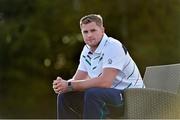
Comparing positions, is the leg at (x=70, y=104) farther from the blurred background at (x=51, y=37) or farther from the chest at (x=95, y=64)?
the blurred background at (x=51, y=37)

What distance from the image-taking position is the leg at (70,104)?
11.0 feet

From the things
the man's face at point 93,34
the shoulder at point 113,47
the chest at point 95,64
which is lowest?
the chest at point 95,64

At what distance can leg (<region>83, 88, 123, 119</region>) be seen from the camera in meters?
2.98

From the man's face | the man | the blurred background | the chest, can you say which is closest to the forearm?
the man

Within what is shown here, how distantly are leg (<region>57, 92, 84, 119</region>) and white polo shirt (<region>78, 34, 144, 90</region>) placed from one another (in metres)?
0.16

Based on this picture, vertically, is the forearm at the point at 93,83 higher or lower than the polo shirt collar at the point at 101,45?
lower

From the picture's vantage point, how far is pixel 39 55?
24.5 feet

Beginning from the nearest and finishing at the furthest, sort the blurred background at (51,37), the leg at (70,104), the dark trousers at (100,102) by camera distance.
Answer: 1. the dark trousers at (100,102)
2. the leg at (70,104)
3. the blurred background at (51,37)

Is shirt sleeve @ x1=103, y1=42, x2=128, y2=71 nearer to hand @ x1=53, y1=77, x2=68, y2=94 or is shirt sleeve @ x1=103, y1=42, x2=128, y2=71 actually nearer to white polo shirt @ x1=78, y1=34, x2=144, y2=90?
white polo shirt @ x1=78, y1=34, x2=144, y2=90

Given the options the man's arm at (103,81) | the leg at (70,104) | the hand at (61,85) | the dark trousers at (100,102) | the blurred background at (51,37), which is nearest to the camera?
the dark trousers at (100,102)

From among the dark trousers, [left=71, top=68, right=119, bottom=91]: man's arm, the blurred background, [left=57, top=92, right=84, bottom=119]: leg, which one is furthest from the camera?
the blurred background

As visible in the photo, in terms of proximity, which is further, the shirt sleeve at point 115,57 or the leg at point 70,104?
the leg at point 70,104

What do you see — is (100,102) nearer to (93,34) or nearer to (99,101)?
(99,101)

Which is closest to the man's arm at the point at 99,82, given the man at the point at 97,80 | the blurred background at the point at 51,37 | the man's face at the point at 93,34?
the man at the point at 97,80
